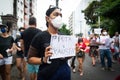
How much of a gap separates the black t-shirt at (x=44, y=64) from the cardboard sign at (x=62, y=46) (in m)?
0.11

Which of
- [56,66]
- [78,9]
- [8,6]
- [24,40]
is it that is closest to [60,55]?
[56,66]

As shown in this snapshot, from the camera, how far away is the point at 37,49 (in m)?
4.79

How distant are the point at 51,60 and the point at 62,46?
337 millimetres

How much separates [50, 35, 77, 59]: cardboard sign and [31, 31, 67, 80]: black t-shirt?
0.11 metres

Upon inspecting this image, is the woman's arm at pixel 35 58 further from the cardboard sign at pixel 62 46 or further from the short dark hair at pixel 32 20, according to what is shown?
the short dark hair at pixel 32 20

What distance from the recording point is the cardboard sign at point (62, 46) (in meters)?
4.56

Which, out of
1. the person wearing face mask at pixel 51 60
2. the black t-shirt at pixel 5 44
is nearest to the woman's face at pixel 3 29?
the black t-shirt at pixel 5 44

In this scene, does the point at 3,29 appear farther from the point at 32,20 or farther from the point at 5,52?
the point at 32,20

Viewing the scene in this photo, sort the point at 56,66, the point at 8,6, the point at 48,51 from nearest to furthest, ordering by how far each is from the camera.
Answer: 1. the point at 48,51
2. the point at 56,66
3. the point at 8,6

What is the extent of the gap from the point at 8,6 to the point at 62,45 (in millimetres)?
49540

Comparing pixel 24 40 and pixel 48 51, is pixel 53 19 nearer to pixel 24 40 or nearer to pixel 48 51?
pixel 48 51

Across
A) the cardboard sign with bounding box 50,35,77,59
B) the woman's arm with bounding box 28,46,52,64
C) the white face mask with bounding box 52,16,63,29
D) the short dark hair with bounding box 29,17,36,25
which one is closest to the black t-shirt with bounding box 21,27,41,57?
the short dark hair with bounding box 29,17,36,25

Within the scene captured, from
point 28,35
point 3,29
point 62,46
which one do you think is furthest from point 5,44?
point 62,46

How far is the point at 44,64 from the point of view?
185 inches
